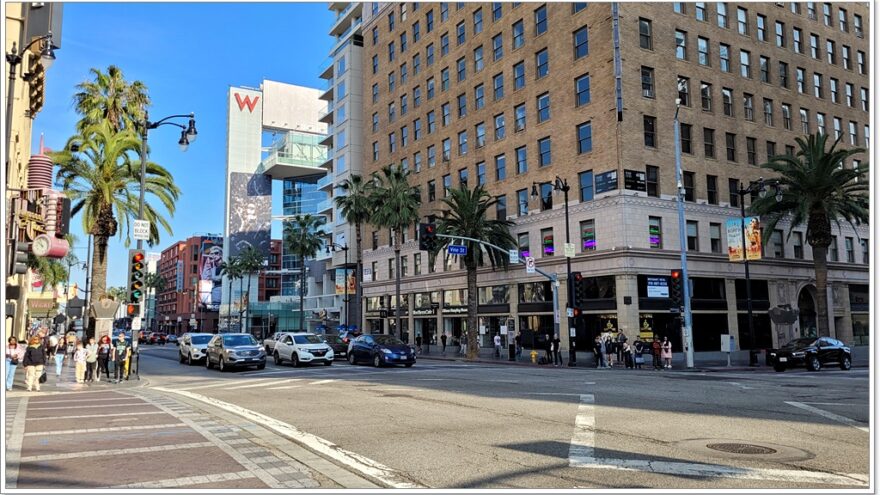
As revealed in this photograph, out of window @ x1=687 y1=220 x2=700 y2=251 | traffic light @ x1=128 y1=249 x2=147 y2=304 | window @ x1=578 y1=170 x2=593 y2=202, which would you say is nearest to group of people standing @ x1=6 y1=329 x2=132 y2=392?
traffic light @ x1=128 y1=249 x2=147 y2=304

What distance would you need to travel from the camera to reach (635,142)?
3809 centimetres

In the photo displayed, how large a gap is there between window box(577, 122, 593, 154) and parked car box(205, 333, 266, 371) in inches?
914

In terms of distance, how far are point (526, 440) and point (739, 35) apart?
42.6 m

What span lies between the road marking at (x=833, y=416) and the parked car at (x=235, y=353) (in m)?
21.4

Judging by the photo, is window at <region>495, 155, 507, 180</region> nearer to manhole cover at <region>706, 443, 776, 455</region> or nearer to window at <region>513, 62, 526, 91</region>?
window at <region>513, 62, 526, 91</region>

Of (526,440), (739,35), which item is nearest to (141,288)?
(526,440)

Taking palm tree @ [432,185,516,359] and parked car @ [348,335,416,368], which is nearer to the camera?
parked car @ [348,335,416,368]

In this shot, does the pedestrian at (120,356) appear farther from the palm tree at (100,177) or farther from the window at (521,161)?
the window at (521,161)

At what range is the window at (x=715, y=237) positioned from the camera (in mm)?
40459

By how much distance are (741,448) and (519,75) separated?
4068cm

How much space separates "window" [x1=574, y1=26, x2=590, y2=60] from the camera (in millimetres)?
40744

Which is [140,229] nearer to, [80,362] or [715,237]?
[80,362]

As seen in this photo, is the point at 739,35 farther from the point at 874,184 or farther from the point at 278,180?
the point at 278,180

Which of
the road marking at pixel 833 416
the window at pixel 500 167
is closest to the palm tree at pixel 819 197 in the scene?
the window at pixel 500 167
